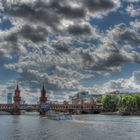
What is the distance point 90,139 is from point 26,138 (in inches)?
569

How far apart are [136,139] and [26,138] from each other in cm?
2434

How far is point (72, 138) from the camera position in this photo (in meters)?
95.0

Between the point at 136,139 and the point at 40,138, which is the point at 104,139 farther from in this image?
the point at 40,138

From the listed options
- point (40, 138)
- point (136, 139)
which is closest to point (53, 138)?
point (40, 138)

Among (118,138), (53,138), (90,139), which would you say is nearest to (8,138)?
(53,138)

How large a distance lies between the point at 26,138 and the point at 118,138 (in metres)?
20.4

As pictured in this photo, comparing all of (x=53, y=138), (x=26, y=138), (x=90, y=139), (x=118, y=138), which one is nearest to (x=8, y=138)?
(x=26, y=138)

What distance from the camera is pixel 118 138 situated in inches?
3725

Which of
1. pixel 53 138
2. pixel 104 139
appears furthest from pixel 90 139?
pixel 53 138

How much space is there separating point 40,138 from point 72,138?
720 centimetres

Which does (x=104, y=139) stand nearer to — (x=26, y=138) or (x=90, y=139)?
(x=90, y=139)

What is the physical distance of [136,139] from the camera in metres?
93.9

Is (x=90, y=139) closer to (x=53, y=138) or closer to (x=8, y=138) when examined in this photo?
(x=53, y=138)

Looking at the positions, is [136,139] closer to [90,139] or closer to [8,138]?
[90,139]
